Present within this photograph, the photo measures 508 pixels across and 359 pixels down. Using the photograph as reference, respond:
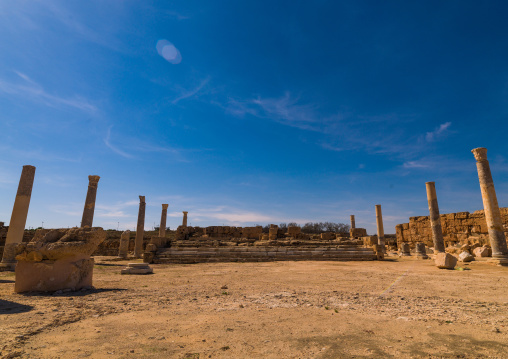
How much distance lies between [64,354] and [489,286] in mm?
8136

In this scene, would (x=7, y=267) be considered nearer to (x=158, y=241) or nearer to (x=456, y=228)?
(x=158, y=241)

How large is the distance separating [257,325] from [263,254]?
12834mm

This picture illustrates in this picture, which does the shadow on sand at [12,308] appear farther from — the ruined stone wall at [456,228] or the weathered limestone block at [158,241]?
the ruined stone wall at [456,228]

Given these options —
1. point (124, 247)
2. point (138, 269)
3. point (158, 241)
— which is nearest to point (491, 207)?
point (138, 269)

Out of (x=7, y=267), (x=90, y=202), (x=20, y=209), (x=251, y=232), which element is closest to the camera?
(x=7, y=267)

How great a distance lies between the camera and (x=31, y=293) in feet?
18.1

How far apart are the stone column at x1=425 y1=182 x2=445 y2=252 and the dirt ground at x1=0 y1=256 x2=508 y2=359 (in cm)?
1218

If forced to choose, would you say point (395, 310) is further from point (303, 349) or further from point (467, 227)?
point (467, 227)

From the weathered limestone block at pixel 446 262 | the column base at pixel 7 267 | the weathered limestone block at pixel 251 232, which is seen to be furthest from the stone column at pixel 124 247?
the weathered limestone block at pixel 446 262

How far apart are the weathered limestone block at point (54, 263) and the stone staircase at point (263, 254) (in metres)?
9.34

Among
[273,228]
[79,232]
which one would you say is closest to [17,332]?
[79,232]

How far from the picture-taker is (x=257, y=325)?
324cm

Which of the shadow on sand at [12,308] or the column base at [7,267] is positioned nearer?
the shadow on sand at [12,308]

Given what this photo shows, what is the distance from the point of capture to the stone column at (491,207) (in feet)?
37.3
